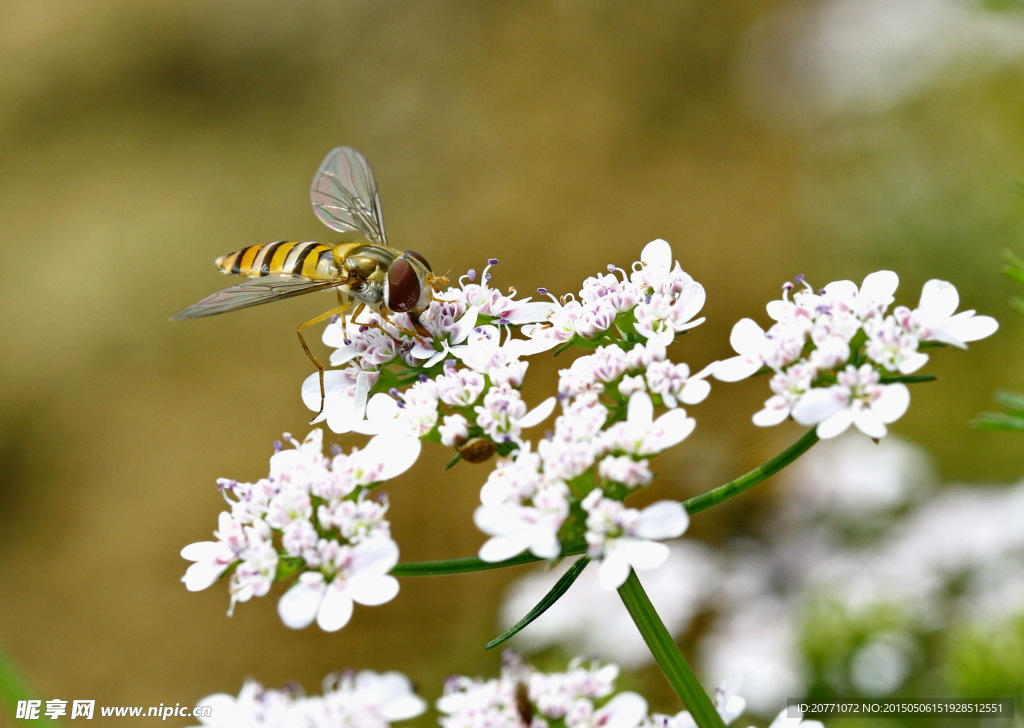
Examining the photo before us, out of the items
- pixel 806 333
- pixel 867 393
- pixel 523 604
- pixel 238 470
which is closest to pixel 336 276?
pixel 806 333

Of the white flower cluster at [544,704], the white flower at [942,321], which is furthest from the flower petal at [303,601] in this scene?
the white flower at [942,321]

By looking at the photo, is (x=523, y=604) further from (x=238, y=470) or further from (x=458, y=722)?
(x=238, y=470)

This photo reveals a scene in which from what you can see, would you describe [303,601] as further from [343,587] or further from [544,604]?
[544,604]

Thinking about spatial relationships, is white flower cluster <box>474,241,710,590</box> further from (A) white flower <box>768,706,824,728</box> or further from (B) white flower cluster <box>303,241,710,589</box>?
(A) white flower <box>768,706,824,728</box>

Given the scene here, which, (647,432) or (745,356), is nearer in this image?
(647,432)

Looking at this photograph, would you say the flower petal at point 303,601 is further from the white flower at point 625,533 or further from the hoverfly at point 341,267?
the hoverfly at point 341,267

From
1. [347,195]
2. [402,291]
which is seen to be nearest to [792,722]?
[402,291]
